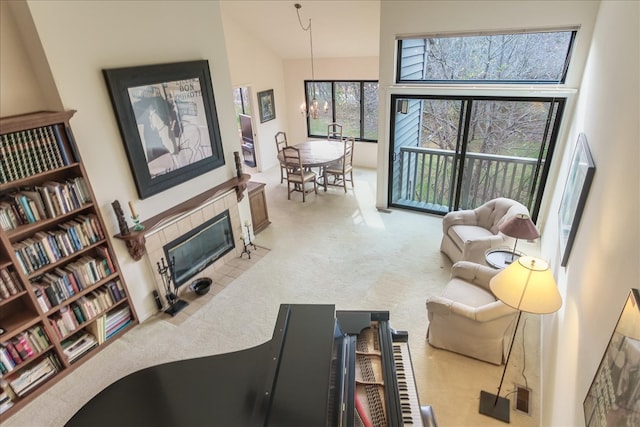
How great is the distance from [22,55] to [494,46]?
4965mm

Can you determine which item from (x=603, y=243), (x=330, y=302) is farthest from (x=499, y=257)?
(x=603, y=243)

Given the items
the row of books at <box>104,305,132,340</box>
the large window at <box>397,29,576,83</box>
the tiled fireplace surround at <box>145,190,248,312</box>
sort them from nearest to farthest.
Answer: the row of books at <box>104,305,132,340</box>
the tiled fireplace surround at <box>145,190,248,312</box>
the large window at <box>397,29,576,83</box>

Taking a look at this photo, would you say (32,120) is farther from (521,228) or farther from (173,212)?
(521,228)

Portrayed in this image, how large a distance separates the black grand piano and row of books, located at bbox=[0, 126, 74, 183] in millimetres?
1764

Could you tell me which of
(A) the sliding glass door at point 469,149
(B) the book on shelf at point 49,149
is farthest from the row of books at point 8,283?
(A) the sliding glass door at point 469,149

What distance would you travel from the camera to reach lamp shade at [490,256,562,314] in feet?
6.91

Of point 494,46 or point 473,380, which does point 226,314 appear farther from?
point 494,46

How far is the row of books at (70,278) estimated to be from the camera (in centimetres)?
297

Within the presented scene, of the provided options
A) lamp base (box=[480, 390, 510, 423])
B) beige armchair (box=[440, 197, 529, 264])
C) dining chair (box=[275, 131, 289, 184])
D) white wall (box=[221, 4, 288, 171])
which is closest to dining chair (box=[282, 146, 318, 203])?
dining chair (box=[275, 131, 289, 184])

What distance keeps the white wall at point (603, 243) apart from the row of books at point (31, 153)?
365 cm

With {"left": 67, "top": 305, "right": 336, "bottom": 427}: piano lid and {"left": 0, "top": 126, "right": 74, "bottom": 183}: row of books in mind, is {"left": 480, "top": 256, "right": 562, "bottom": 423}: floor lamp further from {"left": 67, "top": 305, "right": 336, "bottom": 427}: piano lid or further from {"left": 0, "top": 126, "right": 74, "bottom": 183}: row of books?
{"left": 0, "top": 126, "right": 74, "bottom": 183}: row of books

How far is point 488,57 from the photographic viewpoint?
182 inches

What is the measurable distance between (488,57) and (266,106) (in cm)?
473

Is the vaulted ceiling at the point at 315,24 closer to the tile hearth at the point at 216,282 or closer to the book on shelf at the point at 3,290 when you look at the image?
the tile hearth at the point at 216,282
